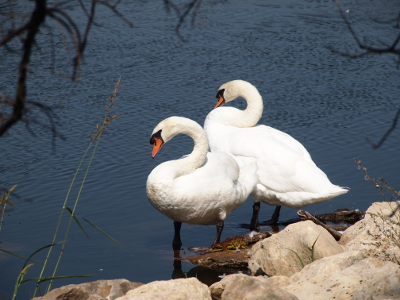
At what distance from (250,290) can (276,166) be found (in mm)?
2777

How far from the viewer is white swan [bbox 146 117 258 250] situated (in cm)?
551

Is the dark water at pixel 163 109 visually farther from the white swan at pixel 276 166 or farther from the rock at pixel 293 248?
the rock at pixel 293 248

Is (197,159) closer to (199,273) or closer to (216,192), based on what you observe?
(216,192)

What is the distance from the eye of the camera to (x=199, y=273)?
5.45 m

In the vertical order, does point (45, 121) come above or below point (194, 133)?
below

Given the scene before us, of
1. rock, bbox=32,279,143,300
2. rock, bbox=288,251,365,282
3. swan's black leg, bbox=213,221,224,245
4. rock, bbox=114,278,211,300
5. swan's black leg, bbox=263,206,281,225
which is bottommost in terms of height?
swan's black leg, bbox=263,206,281,225

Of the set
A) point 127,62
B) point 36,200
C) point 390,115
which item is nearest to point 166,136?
point 36,200

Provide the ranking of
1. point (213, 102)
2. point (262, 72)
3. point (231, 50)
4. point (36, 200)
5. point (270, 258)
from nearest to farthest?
1. point (270, 258)
2. point (36, 200)
3. point (213, 102)
4. point (262, 72)
5. point (231, 50)

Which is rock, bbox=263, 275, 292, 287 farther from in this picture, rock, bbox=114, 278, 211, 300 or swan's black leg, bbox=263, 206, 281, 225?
swan's black leg, bbox=263, 206, 281, 225

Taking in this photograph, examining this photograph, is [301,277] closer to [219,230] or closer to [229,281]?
[229,281]

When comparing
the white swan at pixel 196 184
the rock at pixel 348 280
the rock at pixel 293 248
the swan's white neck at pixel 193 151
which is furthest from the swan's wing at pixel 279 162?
the rock at pixel 348 280

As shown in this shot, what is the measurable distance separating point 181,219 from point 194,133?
35.2 inches

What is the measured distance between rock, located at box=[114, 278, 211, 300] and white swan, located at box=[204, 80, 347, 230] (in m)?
2.57

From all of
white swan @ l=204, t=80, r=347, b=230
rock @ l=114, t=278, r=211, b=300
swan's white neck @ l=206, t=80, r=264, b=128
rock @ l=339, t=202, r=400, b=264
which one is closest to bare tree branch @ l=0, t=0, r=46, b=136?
rock @ l=114, t=278, r=211, b=300
